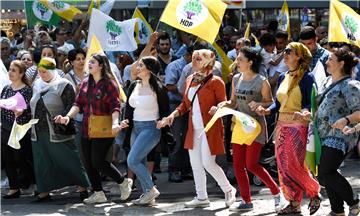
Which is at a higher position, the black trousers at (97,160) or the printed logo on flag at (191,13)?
the printed logo on flag at (191,13)

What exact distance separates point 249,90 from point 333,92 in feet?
3.45

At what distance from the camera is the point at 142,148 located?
327 inches

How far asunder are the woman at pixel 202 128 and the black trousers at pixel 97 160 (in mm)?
779

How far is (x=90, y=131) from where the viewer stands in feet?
27.4

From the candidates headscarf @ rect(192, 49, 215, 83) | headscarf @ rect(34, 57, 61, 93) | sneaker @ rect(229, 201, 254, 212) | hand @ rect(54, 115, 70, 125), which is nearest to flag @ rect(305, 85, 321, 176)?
sneaker @ rect(229, 201, 254, 212)

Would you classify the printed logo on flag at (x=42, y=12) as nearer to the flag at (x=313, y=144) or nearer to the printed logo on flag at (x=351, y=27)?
the printed logo on flag at (x=351, y=27)

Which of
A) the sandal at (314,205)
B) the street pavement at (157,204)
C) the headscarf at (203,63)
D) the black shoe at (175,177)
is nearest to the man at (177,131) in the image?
the black shoe at (175,177)

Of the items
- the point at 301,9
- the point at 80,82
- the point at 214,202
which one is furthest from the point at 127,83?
the point at 301,9

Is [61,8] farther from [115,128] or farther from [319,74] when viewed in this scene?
[319,74]

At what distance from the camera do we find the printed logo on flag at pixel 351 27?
7.65m

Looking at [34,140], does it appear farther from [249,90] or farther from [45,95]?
[249,90]

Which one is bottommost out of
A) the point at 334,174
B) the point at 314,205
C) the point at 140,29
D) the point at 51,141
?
the point at 314,205

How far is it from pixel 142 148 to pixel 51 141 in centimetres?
110

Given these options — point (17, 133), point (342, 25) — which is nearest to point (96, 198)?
A: point (17, 133)
